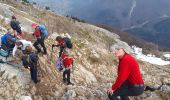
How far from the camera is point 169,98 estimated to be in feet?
75.7

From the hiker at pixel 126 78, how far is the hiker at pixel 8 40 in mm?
8000

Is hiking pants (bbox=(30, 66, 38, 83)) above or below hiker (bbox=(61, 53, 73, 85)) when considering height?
below

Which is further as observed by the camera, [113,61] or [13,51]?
[113,61]

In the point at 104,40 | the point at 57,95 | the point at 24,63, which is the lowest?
the point at 57,95

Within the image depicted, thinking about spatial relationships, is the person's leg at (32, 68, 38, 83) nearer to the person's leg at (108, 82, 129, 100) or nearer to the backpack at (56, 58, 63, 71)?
the backpack at (56, 58, 63, 71)

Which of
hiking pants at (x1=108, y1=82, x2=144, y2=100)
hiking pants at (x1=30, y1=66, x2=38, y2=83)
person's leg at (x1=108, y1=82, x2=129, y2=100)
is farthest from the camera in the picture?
hiking pants at (x1=30, y1=66, x2=38, y2=83)

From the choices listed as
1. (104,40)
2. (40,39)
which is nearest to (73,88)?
(40,39)

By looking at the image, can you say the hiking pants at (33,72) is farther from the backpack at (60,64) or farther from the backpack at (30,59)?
the backpack at (60,64)

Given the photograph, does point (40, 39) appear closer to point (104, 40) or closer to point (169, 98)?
point (169, 98)

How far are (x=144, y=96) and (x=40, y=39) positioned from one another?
717cm

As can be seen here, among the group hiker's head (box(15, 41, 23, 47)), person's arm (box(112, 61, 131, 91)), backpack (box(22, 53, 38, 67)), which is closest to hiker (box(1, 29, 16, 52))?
hiker's head (box(15, 41, 23, 47))

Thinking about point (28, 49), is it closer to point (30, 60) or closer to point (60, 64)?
point (30, 60)

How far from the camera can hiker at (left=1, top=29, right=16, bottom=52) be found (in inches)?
899

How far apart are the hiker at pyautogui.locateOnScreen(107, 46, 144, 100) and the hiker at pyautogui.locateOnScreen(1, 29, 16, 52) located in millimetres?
8000
